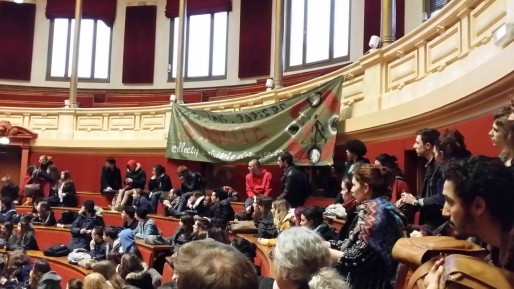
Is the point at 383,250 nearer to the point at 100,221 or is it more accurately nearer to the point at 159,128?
the point at 100,221

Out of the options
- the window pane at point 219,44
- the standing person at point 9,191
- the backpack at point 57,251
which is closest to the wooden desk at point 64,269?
the backpack at point 57,251

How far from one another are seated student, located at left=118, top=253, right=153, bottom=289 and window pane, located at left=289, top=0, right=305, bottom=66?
6.90 meters

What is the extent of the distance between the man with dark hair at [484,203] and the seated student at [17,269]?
17.4 ft

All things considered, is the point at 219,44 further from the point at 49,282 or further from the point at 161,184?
the point at 49,282

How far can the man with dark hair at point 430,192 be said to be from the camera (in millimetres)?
2736

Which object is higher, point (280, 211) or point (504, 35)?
point (504, 35)

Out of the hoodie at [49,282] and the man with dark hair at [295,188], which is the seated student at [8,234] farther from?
the man with dark hair at [295,188]

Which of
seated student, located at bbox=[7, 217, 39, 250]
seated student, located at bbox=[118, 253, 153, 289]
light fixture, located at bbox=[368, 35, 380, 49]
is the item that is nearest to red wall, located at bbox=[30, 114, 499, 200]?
light fixture, located at bbox=[368, 35, 380, 49]

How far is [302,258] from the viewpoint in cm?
162

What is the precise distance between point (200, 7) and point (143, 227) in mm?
7191

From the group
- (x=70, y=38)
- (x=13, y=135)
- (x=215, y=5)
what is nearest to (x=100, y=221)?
(x=13, y=135)

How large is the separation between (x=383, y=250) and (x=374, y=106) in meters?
3.56

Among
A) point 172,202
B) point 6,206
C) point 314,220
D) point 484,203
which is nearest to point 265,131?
point 172,202

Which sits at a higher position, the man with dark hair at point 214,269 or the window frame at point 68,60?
the window frame at point 68,60
